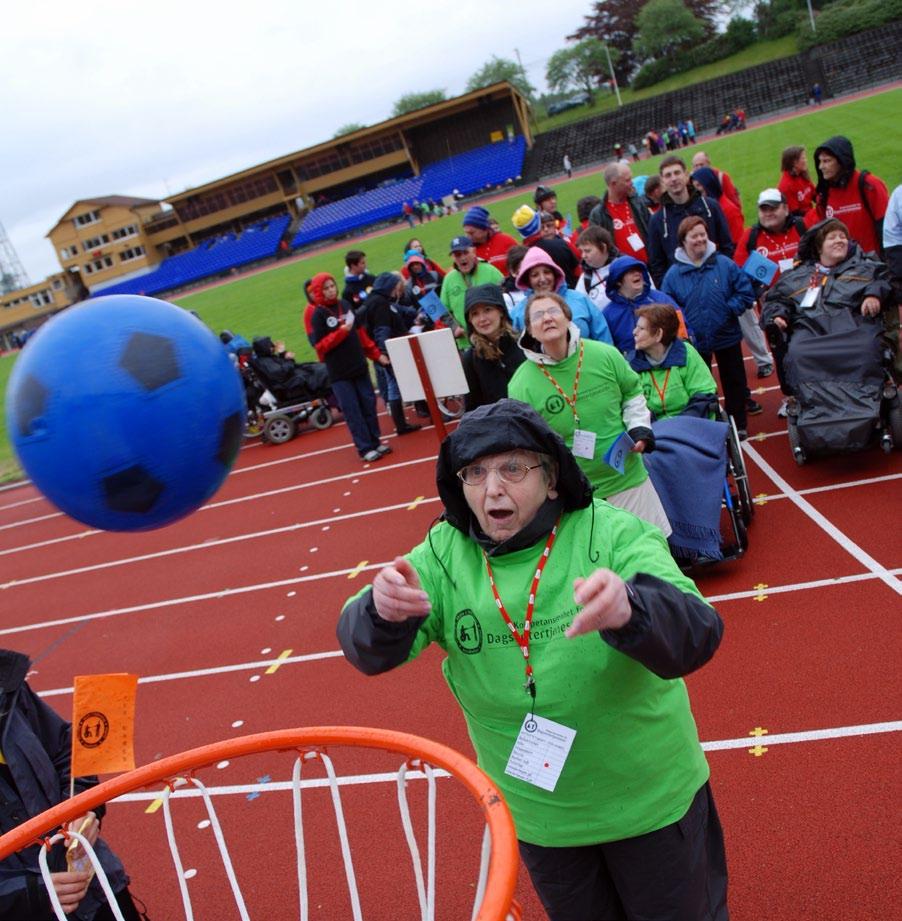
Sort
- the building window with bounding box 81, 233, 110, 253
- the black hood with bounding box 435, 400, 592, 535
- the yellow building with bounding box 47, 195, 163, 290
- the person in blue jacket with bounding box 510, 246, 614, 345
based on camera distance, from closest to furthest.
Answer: the black hood with bounding box 435, 400, 592, 535, the person in blue jacket with bounding box 510, 246, 614, 345, the yellow building with bounding box 47, 195, 163, 290, the building window with bounding box 81, 233, 110, 253

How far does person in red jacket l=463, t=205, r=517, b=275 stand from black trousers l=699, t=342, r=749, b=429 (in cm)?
285

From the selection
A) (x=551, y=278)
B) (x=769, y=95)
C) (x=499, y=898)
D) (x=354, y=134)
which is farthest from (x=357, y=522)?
(x=354, y=134)

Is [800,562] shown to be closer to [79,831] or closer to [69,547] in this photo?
[79,831]

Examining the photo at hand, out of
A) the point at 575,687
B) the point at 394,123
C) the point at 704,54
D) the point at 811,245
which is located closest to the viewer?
the point at 575,687

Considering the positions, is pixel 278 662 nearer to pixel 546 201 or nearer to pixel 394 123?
pixel 546 201

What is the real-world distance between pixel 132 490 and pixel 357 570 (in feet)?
18.8

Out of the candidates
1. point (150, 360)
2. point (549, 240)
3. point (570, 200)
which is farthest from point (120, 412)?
point (570, 200)

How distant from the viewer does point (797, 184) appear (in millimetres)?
8742

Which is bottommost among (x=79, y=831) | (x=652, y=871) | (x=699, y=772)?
(x=652, y=871)

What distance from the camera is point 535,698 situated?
2.20 meters

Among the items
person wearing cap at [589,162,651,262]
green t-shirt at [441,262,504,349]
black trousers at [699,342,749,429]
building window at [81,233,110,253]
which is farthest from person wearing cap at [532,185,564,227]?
building window at [81,233,110,253]

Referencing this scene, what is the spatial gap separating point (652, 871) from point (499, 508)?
1092mm

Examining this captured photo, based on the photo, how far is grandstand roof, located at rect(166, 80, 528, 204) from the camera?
58312mm

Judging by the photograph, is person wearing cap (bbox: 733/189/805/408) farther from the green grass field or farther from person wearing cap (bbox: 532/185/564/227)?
the green grass field
